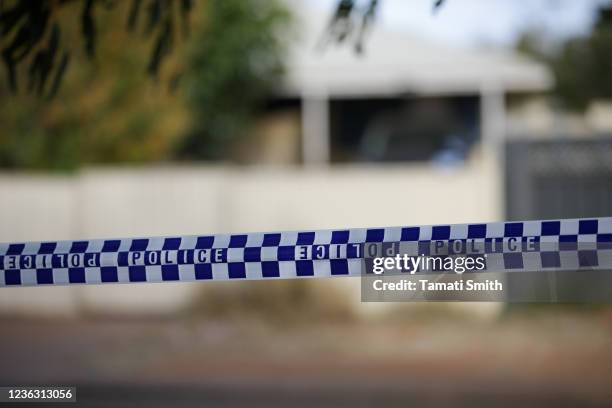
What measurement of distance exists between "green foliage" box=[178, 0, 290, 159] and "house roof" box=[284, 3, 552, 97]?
744 millimetres

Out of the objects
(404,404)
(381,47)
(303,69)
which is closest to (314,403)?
(404,404)

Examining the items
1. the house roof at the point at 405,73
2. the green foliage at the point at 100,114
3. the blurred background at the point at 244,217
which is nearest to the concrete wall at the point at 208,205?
the blurred background at the point at 244,217

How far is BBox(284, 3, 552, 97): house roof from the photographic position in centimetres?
2145

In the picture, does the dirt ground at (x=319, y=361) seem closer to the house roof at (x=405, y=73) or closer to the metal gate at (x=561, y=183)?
the metal gate at (x=561, y=183)

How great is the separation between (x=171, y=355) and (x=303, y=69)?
13.9 m

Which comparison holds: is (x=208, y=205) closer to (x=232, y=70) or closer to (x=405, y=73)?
(x=232, y=70)

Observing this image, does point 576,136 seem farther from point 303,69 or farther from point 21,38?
point 303,69

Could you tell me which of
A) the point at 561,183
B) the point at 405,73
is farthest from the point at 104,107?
the point at 405,73

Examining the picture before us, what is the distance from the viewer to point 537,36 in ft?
144

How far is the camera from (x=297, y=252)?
5.49m

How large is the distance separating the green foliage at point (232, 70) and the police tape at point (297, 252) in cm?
1504

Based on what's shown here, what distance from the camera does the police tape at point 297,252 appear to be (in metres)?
5.15

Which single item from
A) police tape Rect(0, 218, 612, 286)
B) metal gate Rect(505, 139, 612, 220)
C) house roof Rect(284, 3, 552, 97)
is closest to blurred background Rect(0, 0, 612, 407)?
metal gate Rect(505, 139, 612, 220)

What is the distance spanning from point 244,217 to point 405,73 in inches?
426
